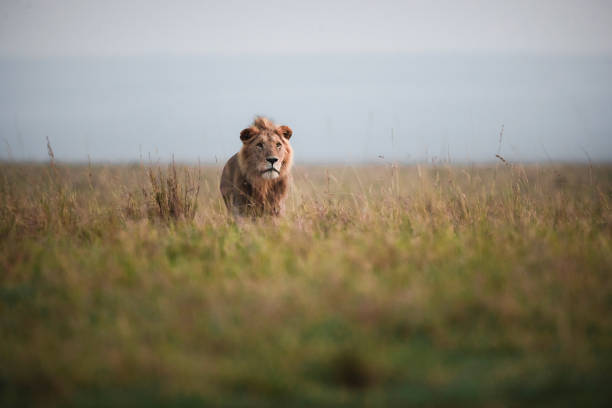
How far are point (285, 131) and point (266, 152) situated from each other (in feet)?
2.51

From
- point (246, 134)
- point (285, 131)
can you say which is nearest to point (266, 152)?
point (246, 134)

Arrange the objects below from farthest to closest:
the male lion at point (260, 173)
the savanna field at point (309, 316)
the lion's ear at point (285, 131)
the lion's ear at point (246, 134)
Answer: the lion's ear at point (285, 131), the lion's ear at point (246, 134), the male lion at point (260, 173), the savanna field at point (309, 316)

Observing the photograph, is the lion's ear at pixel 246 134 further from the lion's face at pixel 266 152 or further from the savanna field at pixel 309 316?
the savanna field at pixel 309 316

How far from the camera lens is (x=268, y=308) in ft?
10.9

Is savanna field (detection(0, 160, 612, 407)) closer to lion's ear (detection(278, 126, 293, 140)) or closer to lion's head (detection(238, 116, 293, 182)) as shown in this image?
lion's head (detection(238, 116, 293, 182))

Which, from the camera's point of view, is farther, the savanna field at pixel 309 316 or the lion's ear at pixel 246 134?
the lion's ear at pixel 246 134

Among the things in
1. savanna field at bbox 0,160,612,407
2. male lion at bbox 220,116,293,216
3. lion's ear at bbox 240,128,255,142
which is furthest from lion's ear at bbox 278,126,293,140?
savanna field at bbox 0,160,612,407

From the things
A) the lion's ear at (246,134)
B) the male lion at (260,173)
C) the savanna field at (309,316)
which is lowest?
the savanna field at (309,316)

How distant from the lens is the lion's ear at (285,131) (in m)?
7.98

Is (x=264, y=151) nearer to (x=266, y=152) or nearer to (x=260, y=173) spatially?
(x=266, y=152)

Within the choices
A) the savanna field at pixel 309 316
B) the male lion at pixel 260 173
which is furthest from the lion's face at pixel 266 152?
the savanna field at pixel 309 316

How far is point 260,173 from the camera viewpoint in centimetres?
747

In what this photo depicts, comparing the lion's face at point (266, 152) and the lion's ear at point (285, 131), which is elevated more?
the lion's ear at point (285, 131)

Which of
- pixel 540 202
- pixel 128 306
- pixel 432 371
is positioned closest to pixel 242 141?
pixel 128 306
